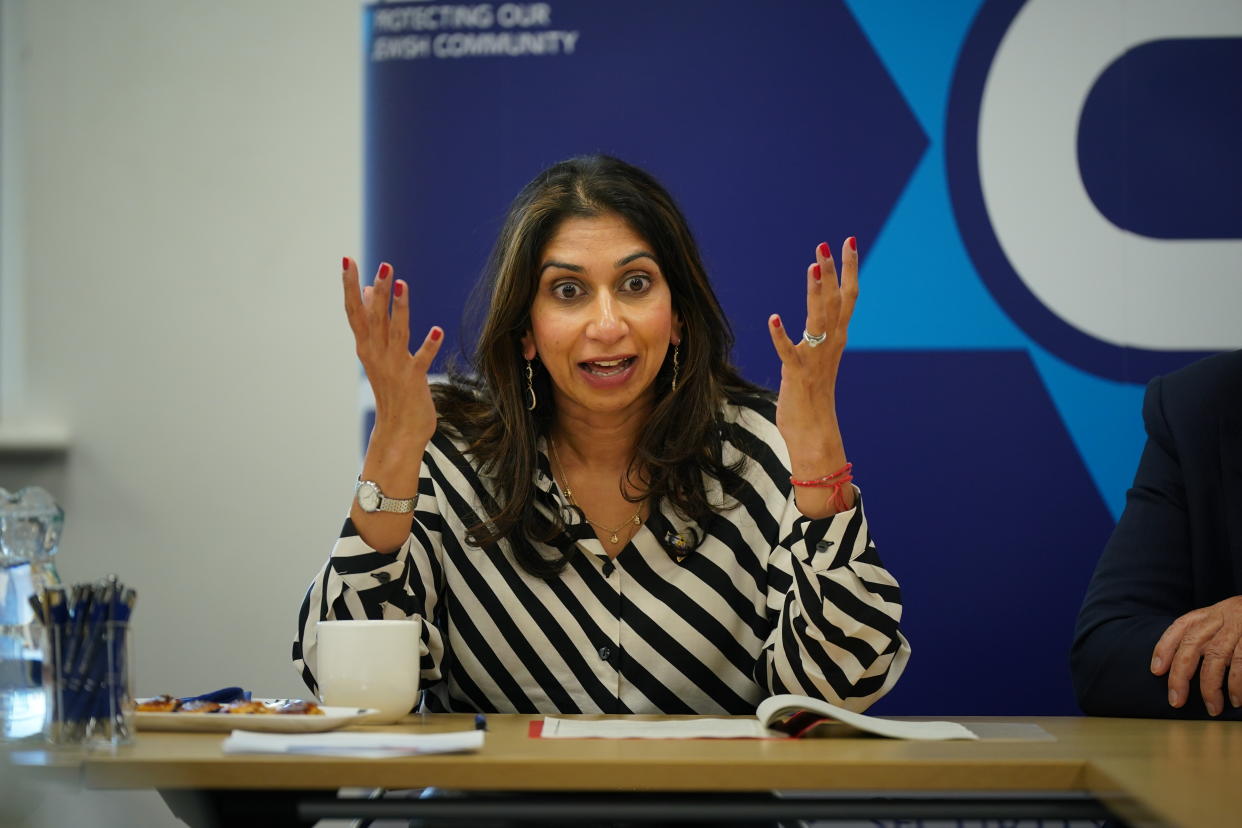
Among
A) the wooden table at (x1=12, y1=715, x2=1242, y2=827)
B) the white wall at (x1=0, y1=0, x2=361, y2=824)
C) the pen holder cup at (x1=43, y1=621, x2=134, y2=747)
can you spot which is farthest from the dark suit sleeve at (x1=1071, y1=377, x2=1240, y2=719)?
the white wall at (x1=0, y1=0, x2=361, y2=824)

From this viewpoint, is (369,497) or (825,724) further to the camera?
(369,497)

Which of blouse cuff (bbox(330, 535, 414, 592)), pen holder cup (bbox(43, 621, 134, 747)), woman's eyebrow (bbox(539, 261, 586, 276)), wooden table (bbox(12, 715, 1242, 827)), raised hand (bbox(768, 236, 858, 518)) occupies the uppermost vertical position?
woman's eyebrow (bbox(539, 261, 586, 276))

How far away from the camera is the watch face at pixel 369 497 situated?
1671 millimetres

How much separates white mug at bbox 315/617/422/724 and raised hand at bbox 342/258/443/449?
336 mm

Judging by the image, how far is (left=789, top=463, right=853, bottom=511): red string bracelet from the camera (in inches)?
64.5

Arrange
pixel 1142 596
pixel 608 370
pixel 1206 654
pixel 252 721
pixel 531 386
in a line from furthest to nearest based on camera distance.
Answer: pixel 531 386, pixel 608 370, pixel 1142 596, pixel 1206 654, pixel 252 721

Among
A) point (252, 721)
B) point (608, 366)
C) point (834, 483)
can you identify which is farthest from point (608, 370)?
point (252, 721)

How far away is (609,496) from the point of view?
2.02 m

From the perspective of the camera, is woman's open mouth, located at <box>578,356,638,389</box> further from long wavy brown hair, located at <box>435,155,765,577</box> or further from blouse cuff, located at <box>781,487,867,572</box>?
blouse cuff, located at <box>781,487,867,572</box>

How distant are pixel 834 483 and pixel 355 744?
2.39 feet

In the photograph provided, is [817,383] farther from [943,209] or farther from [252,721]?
[943,209]

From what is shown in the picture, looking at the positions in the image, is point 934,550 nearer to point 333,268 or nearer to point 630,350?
point 630,350

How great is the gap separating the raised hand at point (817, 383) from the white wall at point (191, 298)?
1.83 m

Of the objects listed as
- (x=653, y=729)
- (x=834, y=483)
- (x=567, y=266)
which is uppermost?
(x=567, y=266)
